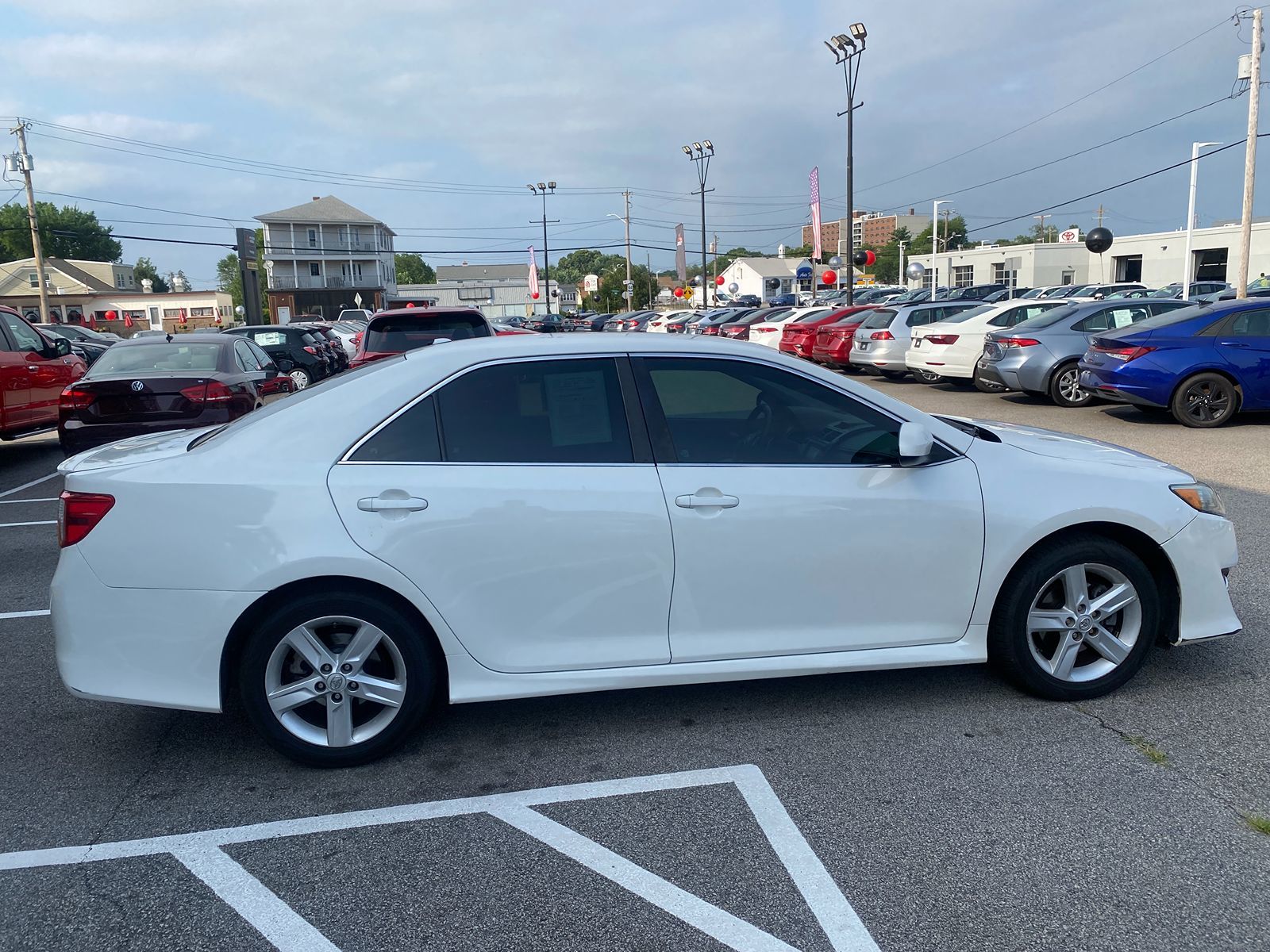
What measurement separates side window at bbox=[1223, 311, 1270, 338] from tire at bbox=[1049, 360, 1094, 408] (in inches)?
112

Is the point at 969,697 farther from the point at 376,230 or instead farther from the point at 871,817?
the point at 376,230

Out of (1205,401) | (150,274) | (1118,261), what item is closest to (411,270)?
(150,274)

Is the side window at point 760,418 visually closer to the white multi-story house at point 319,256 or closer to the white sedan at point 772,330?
the white sedan at point 772,330

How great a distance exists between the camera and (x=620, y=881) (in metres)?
3.02

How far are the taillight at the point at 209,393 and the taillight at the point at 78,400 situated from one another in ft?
3.06

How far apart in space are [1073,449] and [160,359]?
9.49 m

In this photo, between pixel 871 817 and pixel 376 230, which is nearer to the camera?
pixel 871 817

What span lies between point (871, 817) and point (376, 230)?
84.1 metres

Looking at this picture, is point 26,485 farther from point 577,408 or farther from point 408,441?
point 577,408

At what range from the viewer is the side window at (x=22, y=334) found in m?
11.1

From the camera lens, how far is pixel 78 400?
32.1 feet

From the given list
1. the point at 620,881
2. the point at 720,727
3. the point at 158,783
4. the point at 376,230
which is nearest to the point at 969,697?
the point at 720,727

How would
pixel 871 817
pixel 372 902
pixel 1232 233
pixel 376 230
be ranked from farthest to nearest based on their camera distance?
1. pixel 376 230
2. pixel 1232 233
3. pixel 871 817
4. pixel 372 902

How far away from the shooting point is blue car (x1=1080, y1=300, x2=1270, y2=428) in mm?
11539
